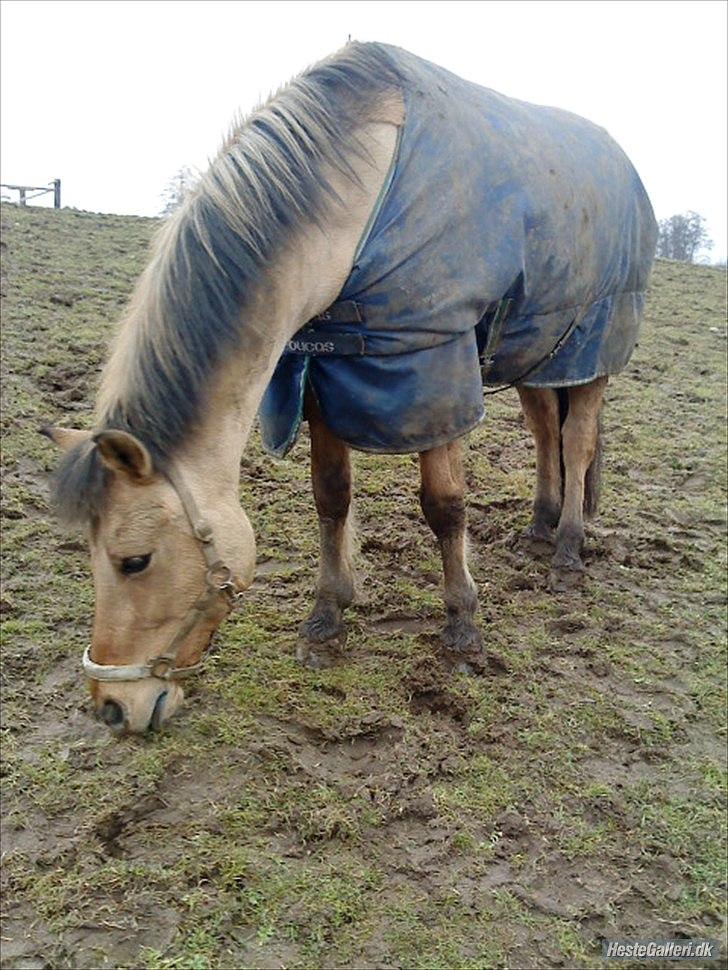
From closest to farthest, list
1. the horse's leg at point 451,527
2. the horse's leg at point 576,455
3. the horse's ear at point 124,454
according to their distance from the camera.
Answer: the horse's ear at point 124,454 < the horse's leg at point 451,527 < the horse's leg at point 576,455

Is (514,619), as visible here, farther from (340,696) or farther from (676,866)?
(676,866)

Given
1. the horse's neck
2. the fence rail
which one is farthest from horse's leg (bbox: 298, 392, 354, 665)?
the fence rail

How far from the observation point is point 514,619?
323 cm

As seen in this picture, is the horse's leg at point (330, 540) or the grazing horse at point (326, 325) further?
the horse's leg at point (330, 540)

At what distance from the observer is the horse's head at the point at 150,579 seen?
188 centimetres

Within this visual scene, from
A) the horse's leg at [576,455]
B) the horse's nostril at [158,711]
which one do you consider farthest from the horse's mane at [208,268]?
the horse's leg at [576,455]

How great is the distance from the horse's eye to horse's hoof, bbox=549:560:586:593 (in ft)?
6.71

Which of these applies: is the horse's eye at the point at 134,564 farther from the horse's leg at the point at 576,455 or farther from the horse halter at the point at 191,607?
the horse's leg at the point at 576,455

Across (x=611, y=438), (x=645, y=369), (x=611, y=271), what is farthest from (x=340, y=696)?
(x=645, y=369)

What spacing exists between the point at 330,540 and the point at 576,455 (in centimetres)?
135

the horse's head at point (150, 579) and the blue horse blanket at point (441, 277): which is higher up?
the blue horse blanket at point (441, 277)

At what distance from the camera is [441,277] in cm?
234

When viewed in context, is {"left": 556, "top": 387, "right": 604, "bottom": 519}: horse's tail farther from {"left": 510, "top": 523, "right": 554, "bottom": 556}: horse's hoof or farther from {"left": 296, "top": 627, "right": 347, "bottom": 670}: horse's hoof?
{"left": 296, "top": 627, "right": 347, "bottom": 670}: horse's hoof

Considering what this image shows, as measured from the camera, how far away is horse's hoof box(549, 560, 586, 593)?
3.49 m
